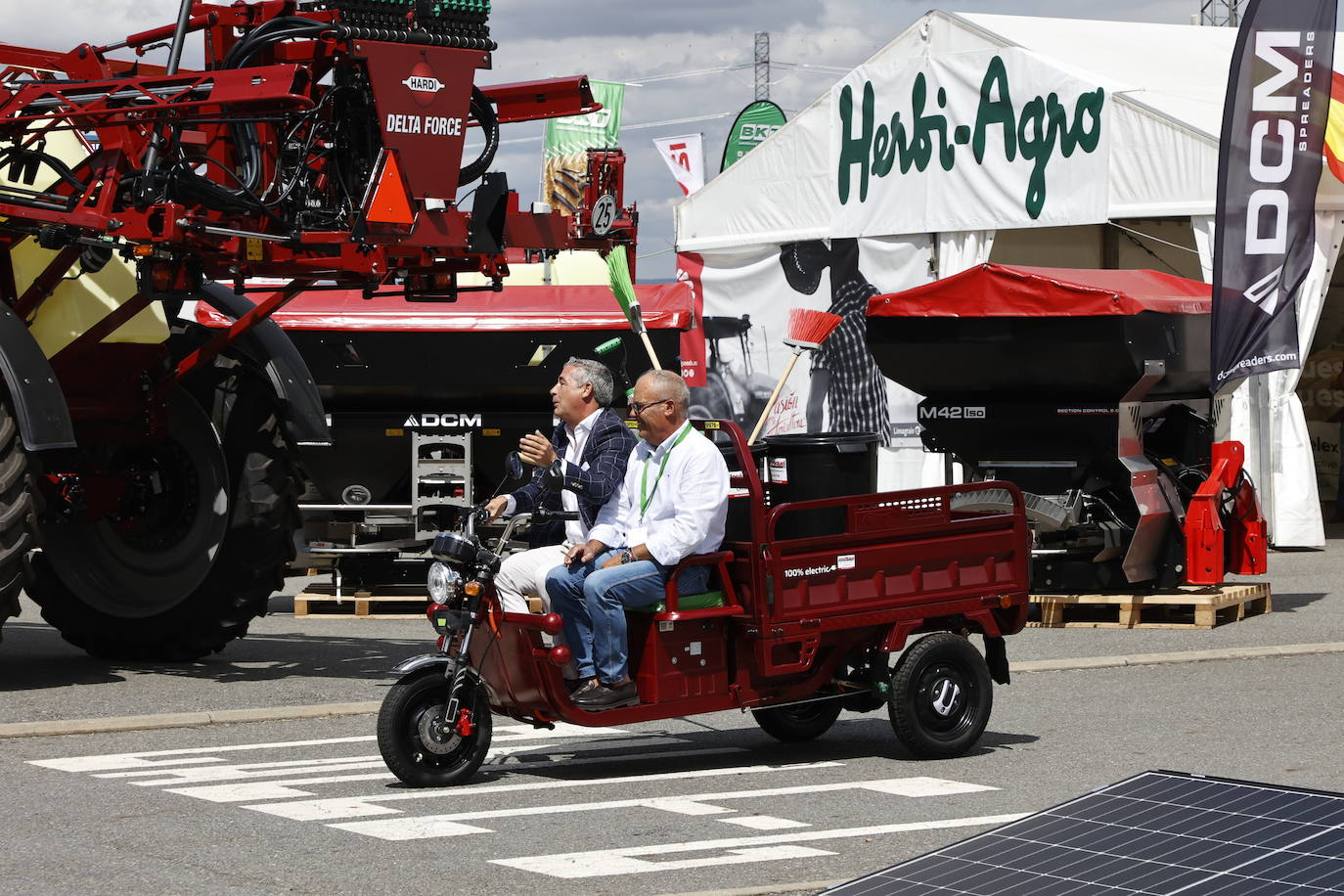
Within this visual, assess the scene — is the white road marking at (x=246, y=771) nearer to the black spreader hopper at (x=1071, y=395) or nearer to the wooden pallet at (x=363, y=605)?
the wooden pallet at (x=363, y=605)

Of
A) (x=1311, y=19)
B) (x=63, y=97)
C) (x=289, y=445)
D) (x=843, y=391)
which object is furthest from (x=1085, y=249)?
(x=63, y=97)

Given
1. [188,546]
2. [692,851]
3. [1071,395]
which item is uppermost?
[1071,395]

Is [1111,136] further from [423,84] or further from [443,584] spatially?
[443,584]

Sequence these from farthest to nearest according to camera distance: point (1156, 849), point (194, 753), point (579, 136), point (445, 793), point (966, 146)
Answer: point (579, 136) → point (966, 146) → point (194, 753) → point (445, 793) → point (1156, 849)

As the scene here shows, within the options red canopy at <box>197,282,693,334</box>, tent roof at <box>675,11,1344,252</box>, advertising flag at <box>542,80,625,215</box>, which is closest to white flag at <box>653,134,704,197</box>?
advertising flag at <box>542,80,625,215</box>

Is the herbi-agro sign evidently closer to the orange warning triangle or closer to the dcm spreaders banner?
the dcm spreaders banner

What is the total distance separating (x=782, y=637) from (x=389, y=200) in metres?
2.95

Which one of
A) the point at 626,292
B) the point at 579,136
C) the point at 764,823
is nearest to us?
the point at 764,823

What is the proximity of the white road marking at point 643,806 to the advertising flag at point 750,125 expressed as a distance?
76.3ft

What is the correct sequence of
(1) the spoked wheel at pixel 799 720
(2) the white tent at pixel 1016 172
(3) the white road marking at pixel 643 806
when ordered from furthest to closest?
(2) the white tent at pixel 1016 172
(1) the spoked wheel at pixel 799 720
(3) the white road marking at pixel 643 806

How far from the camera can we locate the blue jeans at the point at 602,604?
24.1 feet

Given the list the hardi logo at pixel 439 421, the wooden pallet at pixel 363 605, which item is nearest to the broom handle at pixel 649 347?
the hardi logo at pixel 439 421

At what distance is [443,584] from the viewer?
7.30 meters

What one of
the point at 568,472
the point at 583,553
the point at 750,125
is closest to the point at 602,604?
the point at 583,553
